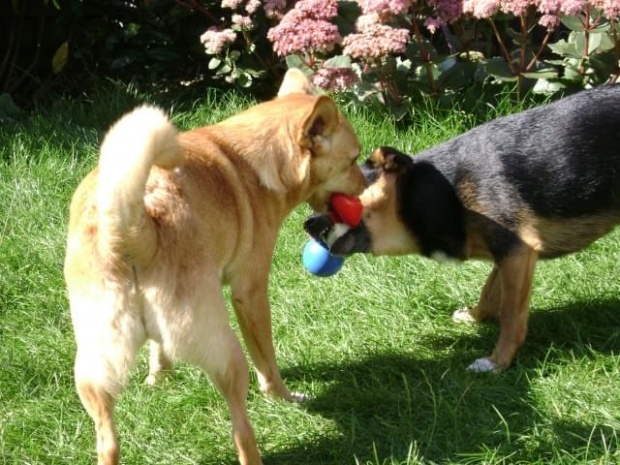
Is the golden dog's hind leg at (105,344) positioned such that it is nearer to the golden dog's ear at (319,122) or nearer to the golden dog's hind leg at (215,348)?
the golden dog's hind leg at (215,348)

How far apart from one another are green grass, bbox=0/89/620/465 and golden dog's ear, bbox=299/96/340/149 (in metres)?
0.99

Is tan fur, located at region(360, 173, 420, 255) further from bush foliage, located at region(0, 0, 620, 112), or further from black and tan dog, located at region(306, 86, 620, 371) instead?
bush foliage, located at region(0, 0, 620, 112)

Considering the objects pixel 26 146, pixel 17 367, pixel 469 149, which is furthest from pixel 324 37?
pixel 17 367

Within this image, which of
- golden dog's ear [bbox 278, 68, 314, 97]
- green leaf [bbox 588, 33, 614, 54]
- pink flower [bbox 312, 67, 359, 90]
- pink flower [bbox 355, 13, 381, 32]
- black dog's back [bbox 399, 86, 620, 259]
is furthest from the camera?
pink flower [bbox 312, 67, 359, 90]

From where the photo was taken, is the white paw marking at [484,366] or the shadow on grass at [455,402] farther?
the white paw marking at [484,366]

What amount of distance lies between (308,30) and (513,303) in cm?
244

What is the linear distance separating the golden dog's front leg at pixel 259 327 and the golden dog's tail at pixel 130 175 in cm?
79

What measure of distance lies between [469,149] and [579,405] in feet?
4.50

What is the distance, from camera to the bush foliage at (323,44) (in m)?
5.89

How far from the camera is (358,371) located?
14.0 feet

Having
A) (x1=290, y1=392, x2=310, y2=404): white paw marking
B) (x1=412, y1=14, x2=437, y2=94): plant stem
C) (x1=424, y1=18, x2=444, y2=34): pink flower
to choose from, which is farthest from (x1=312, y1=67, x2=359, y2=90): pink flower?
(x1=290, y1=392, x2=310, y2=404): white paw marking

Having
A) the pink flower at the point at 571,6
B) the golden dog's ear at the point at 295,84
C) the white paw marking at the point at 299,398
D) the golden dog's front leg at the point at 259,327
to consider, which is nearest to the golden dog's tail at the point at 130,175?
the golden dog's front leg at the point at 259,327

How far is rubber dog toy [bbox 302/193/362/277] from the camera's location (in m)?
4.32

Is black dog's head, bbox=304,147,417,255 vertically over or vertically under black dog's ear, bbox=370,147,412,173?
under
